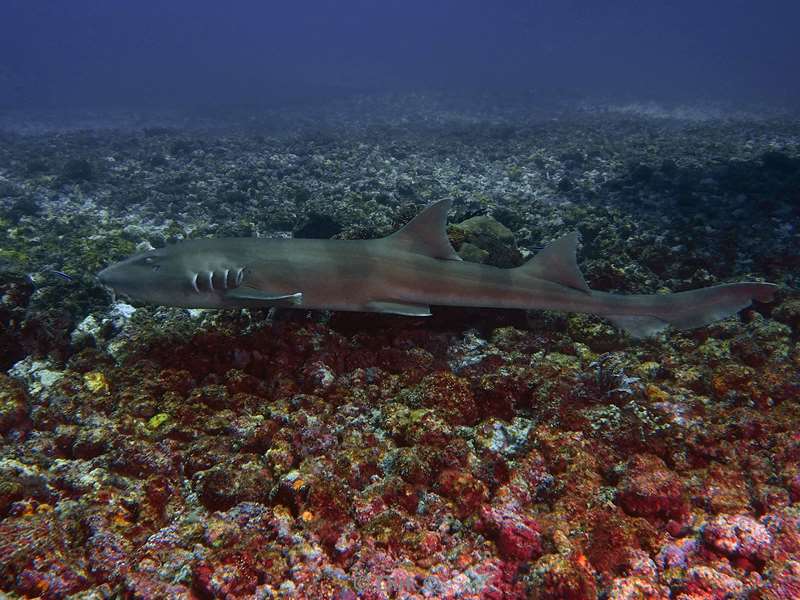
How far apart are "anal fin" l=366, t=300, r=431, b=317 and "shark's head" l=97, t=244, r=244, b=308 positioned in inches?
52.6

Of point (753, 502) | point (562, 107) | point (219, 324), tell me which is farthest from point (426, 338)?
point (562, 107)

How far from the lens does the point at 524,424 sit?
140 inches

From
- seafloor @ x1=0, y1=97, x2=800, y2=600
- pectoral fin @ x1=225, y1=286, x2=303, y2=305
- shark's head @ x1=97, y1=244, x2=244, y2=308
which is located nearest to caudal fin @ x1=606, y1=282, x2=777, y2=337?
seafloor @ x1=0, y1=97, x2=800, y2=600

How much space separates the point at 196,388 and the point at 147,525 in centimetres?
134

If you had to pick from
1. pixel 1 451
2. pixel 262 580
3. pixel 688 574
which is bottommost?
pixel 1 451

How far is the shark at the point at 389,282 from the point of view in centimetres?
420

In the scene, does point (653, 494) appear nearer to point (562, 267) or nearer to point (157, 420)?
point (562, 267)

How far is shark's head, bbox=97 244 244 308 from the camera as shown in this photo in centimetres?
414

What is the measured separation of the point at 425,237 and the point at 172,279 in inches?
98.6

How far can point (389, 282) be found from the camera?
4559 mm

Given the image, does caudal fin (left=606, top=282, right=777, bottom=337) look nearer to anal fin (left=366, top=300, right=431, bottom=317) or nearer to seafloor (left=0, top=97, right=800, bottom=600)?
seafloor (left=0, top=97, right=800, bottom=600)

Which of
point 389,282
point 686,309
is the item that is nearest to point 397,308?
point 389,282

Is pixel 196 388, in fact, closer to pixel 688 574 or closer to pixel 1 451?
pixel 1 451

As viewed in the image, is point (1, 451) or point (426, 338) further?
point (426, 338)
